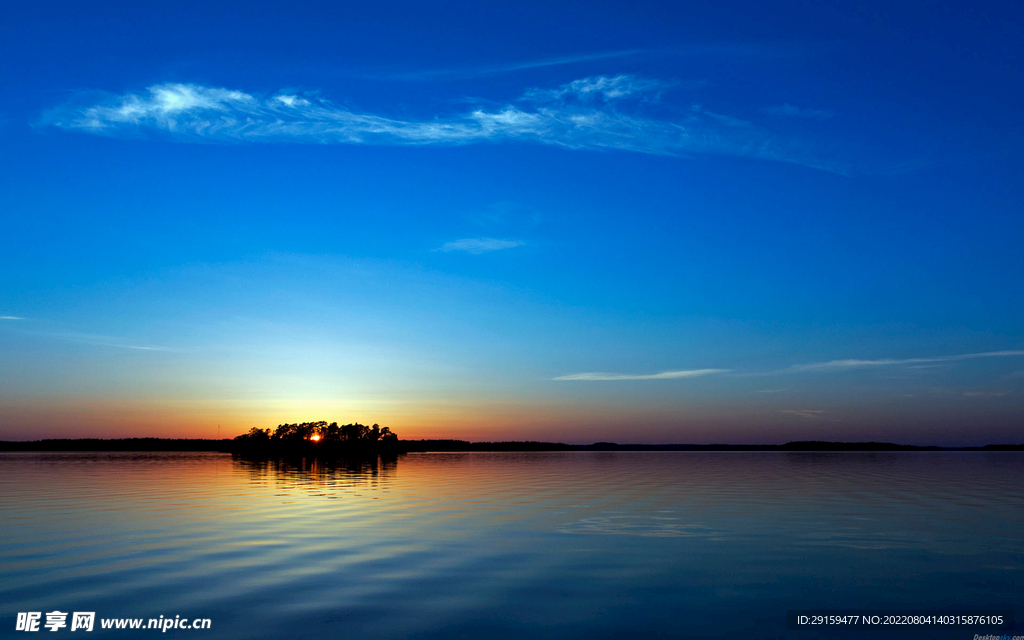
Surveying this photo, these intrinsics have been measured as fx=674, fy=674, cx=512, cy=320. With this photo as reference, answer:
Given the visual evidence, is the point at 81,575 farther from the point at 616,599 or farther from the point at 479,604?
the point at 616,599

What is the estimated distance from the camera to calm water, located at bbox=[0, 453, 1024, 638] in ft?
54.4

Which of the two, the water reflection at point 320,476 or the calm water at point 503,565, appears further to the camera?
the water reflection at point 320,476

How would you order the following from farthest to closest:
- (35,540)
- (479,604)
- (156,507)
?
(156,507) → (35,540) → (479,604)

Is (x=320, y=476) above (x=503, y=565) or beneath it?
beneath

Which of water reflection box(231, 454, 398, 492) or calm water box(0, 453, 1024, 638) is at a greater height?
calm water box(0, 453, 1024, 638)

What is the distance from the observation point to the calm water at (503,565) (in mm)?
16594

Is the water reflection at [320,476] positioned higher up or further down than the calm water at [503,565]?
further down

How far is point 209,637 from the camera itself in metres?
14.9

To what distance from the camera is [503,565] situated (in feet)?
75.7

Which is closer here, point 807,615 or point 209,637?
point 209,637

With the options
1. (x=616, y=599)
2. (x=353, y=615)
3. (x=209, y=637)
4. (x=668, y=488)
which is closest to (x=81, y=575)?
(x=209, y=637)

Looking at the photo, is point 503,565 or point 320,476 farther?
point 320,476

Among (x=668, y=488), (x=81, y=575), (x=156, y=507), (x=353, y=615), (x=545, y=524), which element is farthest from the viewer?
(x=668, y=488)

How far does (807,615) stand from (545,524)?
18.1m
